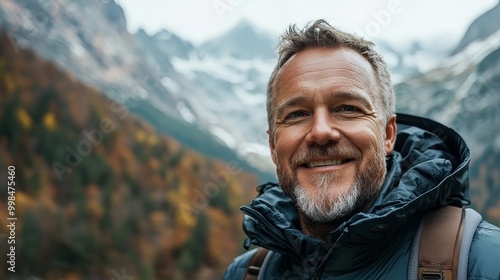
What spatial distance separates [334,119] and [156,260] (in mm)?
3990

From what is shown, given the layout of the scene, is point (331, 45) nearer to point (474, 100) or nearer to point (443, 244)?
point (443, 244)

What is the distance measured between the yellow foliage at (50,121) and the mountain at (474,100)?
12.2ft

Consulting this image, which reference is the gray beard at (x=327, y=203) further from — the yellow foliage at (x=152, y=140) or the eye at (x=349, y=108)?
the yellow foliage at (x=152, y=140)

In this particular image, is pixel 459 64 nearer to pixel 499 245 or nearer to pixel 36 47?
pixel 36 47

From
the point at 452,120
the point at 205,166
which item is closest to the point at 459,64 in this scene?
the point at 452,120

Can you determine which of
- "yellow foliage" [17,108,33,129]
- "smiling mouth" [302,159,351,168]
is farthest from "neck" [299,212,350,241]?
"yellow foliage" [17,108,33,129]

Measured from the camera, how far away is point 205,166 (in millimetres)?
5566

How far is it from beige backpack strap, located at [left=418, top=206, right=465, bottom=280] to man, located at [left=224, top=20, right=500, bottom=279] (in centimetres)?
3

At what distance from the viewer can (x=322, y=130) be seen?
108cm

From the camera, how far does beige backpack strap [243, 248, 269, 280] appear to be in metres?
1.26

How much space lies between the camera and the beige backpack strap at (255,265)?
126cm

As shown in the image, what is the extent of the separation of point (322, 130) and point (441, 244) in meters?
0.33

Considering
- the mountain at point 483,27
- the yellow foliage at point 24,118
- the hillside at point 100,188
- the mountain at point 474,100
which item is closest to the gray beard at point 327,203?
the hillside at point 100,188

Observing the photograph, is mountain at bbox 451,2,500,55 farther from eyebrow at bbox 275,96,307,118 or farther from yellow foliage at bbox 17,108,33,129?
eyebrow at bbox 275,96,307,118
